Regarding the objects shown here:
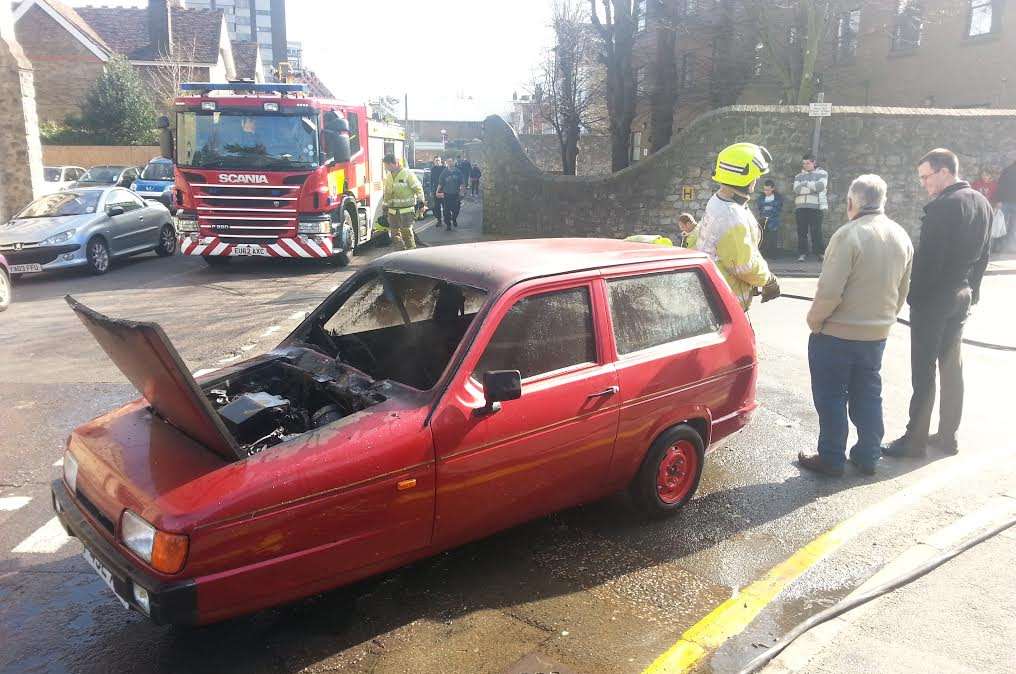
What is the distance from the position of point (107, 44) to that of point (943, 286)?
2001 inches

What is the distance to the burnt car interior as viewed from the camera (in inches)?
149

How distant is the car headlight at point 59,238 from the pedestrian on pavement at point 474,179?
21.0 m

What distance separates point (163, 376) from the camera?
2.98m

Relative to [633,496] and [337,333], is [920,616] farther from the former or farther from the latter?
[337,333]

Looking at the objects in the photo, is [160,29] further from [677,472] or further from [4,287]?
[677,472]

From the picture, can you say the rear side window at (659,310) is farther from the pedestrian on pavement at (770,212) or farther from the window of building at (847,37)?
the window of building at (847,37)

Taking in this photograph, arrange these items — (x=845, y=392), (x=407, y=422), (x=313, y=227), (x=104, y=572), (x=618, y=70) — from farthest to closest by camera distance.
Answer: (x=618, y=70), (x=313, y=227), (x=845, y=392), (x=407, y=422), (x=104, y=572)

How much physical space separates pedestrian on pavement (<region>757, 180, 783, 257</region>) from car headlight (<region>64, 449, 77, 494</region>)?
528 inches

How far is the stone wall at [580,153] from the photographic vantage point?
3806 cm

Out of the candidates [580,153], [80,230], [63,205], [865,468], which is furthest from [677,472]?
[580,153]

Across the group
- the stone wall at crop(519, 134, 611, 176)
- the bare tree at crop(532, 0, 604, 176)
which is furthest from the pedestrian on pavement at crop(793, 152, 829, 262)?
the stone wall at crop(519, 134, 611, 176)

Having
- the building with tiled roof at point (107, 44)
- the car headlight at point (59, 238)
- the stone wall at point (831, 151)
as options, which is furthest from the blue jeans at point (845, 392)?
the building with tiled roof at point (107, 44)

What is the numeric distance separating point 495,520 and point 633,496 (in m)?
1.03

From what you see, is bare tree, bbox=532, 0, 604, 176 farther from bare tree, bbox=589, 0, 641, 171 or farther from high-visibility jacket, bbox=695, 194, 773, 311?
high-visibility jacket, bbox=695, 194, 773, 311
